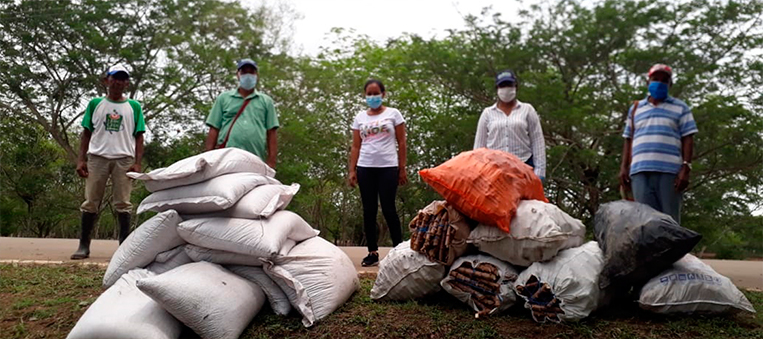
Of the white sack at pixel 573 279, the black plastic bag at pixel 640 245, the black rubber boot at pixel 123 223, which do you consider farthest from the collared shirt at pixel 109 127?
the black plastic bag at pixel 640 245

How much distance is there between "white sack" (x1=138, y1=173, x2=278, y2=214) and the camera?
10.1ft

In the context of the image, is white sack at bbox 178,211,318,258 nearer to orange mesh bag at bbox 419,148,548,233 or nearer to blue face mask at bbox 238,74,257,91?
orange mesh bag at bbox 419,148,548,233

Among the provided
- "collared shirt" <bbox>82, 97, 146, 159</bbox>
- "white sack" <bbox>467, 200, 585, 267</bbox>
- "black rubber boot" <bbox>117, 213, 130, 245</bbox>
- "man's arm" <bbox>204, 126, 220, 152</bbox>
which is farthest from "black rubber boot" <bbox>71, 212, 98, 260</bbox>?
"white sack" <bbox>467, 200, 585, 267</bbox>

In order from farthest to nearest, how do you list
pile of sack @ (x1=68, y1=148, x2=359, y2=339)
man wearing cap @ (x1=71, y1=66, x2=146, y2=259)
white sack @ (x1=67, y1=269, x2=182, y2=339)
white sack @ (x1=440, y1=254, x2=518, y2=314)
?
1. man wearing cap @ (x1=71, y1=66, x2=146, y2=259)
2. white sack @ (x1=440, y1=254, x2=518, y2=314)
3. pile of sack @ (x1=68, y1=148, x2=359, y2=339)
4. white sack @ (x1=67, y1=269, x2=182, y2=339)

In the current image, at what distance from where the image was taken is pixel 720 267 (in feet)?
19.4

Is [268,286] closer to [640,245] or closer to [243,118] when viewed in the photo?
[243,118]

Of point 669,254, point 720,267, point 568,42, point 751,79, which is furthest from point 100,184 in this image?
point 751,79

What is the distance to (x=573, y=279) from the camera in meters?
2.78

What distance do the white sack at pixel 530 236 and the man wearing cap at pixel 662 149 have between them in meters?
1.11

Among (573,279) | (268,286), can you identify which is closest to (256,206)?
(268,286)

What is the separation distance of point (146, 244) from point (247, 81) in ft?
5.25

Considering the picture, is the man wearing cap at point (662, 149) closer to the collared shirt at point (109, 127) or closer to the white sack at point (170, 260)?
the white sack at point (170, 260)

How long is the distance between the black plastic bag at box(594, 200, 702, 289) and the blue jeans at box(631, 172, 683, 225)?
95 centimetres

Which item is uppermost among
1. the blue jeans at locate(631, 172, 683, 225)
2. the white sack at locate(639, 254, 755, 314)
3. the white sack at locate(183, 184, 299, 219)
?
the blue jeans at locate(631, 172, 683, 225)
